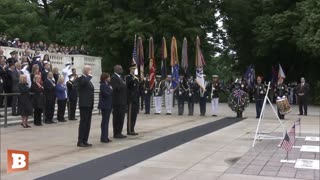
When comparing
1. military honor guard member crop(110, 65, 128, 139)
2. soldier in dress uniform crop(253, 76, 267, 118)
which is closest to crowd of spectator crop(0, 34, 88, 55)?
soldier in dress uniform crop(253, 76, 267, 118)

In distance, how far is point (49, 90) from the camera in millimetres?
18797

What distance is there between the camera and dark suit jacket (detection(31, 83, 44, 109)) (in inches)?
694

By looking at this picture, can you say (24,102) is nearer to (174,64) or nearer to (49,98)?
(49,98)

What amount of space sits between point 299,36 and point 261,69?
9.54 m

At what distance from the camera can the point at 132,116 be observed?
50.0 feet

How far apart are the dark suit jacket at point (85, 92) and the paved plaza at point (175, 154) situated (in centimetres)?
108

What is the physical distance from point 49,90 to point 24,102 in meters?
1.88

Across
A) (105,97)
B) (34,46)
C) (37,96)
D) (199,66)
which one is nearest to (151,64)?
(199,66)

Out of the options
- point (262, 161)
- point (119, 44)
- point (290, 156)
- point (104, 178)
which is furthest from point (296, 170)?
point (119, 44)

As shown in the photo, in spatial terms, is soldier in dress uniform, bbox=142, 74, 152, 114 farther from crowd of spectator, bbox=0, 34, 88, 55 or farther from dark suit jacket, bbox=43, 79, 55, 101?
crowd of spectator, bbox=0, 34, 88, 55

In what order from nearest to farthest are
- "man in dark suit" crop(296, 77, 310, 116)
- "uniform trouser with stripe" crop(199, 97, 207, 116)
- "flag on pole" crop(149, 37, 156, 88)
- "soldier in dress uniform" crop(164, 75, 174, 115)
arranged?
→ "flag on pole" crop(149, 37, 156, 88)
"uniform trouser with stripe" crop(199, 97, 207, 116)
"soldier in dress uniform" crop(164, 75, 174, 115)
"man in dark suit" crop(296, 77, 310, 116)

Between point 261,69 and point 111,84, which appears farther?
point 261,69

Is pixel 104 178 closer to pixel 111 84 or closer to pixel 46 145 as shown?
pixel 46 145

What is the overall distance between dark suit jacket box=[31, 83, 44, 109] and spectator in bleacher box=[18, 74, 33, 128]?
33 cm
